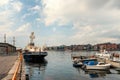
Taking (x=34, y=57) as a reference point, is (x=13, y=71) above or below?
below

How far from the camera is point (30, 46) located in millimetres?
101062

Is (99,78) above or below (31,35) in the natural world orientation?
below

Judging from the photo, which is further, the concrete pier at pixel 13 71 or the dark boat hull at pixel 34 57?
the dark boat hull at pixel 34 57

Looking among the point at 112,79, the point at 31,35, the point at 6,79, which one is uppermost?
the point at 31,35

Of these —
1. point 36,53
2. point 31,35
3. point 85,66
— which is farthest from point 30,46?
point 85,66

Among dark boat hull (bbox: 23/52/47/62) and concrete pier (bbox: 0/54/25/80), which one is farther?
dark boat hull (bbox: 23/52/47/62)

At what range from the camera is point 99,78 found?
135ft

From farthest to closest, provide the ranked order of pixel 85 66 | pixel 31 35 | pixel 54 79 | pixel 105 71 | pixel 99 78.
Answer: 1. pixel 31 35
2. pixel 85 66
3. pixel 105 71
4. pixel 99 78
5. pixel 54 79

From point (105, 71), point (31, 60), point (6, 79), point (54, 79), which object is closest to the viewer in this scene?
point (6, 79)

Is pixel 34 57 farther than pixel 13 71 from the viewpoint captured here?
Yes

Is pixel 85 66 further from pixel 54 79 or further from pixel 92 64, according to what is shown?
pixel 54 79

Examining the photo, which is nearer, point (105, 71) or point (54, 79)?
point (54, 79)

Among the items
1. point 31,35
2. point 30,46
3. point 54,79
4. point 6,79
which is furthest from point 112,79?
point 31,35

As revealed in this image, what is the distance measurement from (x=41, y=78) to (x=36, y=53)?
147ft
